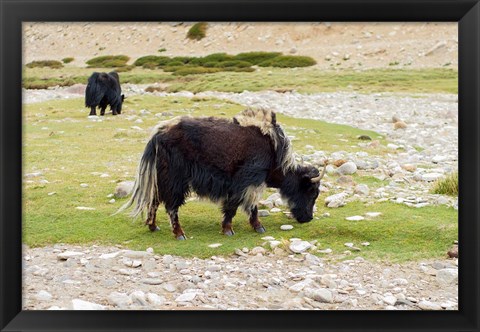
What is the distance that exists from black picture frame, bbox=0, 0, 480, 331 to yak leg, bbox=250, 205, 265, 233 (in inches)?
97.7

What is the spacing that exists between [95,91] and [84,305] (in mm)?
10490

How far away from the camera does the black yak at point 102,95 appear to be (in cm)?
1397

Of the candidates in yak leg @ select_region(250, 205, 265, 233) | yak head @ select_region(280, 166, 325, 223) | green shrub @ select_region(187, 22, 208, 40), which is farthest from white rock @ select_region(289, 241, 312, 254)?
green shrub @ select_region(187, 22, 208, 40)

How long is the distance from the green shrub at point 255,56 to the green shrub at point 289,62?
0.30 metres

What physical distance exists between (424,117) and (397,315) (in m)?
10.2

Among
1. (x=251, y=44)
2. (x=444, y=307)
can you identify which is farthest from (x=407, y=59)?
(x=444, y=307)

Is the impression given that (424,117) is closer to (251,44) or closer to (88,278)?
(88,278)

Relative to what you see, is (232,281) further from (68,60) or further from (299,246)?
(68,60)

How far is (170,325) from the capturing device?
3.78m

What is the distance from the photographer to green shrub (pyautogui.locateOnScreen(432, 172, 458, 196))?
670 cm

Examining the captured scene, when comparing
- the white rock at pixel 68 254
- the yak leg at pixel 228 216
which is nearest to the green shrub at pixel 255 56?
the yak leg at pixel 228 216

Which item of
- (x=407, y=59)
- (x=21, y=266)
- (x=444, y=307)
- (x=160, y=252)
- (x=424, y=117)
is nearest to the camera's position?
(x=21, y=266)

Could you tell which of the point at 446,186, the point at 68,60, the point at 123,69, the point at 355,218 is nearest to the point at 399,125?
the point at 446,186
